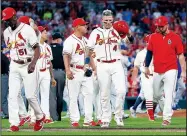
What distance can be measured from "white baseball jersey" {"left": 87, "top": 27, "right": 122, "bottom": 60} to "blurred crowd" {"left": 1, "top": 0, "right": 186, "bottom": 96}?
17777 mm

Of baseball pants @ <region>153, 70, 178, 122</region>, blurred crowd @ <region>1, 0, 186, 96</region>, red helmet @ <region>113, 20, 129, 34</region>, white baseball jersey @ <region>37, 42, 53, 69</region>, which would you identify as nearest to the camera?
red helmet @ <region>113, 20, 129, 34</region>

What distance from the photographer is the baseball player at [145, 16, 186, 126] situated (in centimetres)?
1634

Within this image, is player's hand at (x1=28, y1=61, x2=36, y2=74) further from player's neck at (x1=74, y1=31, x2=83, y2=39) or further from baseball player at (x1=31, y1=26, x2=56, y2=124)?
baseball player at (x1=31, y1=26, x2=56, y2=124)

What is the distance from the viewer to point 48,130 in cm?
1502

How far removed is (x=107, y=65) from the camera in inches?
621

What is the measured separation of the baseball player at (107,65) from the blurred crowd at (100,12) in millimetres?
17782

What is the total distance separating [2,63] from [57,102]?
2.00m

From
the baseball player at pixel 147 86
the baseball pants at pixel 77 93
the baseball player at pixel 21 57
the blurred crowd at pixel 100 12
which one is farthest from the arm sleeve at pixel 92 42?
the blurred crowd at pixel 100 12

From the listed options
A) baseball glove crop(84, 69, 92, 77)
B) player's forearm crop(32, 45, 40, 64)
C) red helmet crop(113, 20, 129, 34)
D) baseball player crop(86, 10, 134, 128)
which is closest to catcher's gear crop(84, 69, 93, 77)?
baseball glove crop(84, 69, 92, 77)

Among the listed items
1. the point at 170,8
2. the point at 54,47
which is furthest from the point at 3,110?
the point at 170,8

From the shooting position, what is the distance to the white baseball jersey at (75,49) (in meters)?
16.4

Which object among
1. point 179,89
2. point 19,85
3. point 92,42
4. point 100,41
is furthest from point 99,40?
point 179,89

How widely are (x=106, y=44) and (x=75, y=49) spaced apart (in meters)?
0.85

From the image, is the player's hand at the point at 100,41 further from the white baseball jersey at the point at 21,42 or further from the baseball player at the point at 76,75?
the white baseball jersey at the point at 21,42
